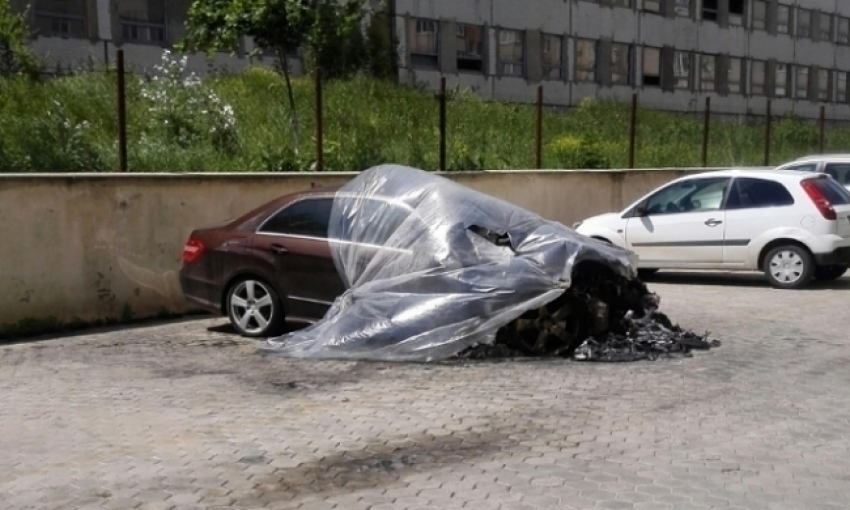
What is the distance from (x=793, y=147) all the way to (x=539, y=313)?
20614 mm

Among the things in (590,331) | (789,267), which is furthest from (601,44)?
(590,331)

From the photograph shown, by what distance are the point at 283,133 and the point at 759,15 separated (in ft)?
125

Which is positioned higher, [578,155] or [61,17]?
[61,17]

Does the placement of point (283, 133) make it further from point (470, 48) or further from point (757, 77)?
point (757, 77)

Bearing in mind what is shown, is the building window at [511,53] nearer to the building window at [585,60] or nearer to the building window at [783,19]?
the building window at [585,60]

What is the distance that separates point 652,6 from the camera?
43.3m

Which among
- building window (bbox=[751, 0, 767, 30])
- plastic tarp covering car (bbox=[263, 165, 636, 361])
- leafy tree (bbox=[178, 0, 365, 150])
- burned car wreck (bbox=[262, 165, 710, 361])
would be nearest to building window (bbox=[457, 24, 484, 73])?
building window (bbox=[751, 0, 767, 30])

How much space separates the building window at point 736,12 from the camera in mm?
47625

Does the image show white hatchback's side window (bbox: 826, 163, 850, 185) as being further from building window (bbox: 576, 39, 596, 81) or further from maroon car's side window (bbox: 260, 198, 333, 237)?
building window (bbox: 576, 39, 596, 81)

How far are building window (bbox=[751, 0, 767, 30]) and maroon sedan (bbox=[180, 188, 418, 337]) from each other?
42.6 m

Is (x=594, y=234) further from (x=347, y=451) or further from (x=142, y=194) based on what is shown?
(x=347, y=451)

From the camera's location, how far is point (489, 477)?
A: 241 inches

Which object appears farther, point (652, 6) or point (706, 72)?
point (706, 72)

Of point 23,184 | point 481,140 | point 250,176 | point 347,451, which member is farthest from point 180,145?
point 347,451
